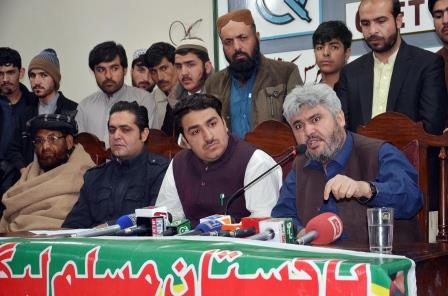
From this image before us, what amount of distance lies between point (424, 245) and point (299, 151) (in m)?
0.56

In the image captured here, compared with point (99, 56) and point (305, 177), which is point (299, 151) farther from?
point (99, 56)

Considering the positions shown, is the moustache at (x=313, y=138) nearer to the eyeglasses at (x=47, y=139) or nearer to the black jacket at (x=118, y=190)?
the black jacket at (x=118, y=190)

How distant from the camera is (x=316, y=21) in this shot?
4.83m

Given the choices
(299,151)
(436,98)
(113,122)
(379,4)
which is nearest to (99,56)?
(113,122)

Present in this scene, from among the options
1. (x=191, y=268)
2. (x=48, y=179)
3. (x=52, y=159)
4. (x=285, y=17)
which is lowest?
(x=191, y=268)

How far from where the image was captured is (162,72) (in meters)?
4.95

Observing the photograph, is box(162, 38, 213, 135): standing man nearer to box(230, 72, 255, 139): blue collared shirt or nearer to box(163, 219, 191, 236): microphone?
box(230, 72, 255, 139): blue collared shirt

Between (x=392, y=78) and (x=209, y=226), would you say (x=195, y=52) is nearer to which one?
(x=392, y=78)

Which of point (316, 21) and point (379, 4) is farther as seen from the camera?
point (316, 21)

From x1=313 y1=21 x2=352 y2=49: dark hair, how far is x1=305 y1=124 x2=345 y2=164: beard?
1.29m

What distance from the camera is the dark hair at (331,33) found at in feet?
13.0

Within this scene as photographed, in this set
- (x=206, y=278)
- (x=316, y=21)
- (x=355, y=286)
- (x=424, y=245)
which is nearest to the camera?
(x=355, y=286)

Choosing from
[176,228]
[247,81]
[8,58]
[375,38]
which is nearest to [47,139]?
[247,81]

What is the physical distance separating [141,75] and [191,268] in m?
3.68
